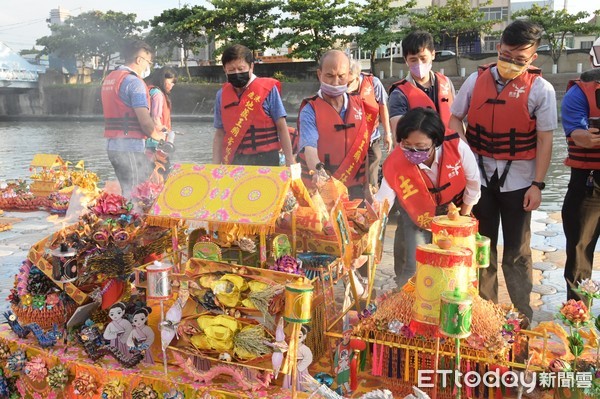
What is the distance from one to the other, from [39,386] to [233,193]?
5.41 feet

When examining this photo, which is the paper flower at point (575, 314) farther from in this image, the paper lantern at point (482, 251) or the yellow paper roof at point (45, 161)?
the yellow paper roof at point (45, 161)

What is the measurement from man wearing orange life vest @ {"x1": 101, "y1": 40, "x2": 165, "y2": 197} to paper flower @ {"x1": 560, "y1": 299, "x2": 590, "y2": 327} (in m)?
4.10

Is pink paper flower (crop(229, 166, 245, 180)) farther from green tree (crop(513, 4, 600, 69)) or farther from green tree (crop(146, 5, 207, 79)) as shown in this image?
green tree (crop(146, 5, 207, 79))

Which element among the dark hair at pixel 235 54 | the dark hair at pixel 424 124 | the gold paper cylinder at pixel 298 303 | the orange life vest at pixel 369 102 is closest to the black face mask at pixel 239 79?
the dark hair at pixel 235 54

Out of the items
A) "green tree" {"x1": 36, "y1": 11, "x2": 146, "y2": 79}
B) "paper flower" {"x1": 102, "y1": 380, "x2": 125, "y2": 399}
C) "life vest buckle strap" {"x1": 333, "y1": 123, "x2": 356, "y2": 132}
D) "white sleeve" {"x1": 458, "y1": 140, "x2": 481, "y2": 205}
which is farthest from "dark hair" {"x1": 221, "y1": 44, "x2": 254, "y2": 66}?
"green tree" {"x1": 36, "y1": 11, "x2": 146, "y2": 79}

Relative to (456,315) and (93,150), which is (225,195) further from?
(93,150)

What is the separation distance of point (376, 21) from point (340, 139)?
31.5 meters

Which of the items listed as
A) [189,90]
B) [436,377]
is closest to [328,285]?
[436,377]

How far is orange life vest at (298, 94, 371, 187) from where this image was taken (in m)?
4.31

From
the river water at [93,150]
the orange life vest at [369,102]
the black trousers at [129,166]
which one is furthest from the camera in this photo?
the river water at [93,150]

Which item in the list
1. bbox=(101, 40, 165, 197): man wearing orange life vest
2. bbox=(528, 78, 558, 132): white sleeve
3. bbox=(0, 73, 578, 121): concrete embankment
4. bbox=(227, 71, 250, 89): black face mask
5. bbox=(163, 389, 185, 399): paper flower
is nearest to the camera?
bbox=(163, 389, 185, 399): paper flower

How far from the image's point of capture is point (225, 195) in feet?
10.2

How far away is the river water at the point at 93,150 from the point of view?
1170 cm

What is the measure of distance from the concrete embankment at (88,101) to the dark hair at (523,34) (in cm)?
2687
